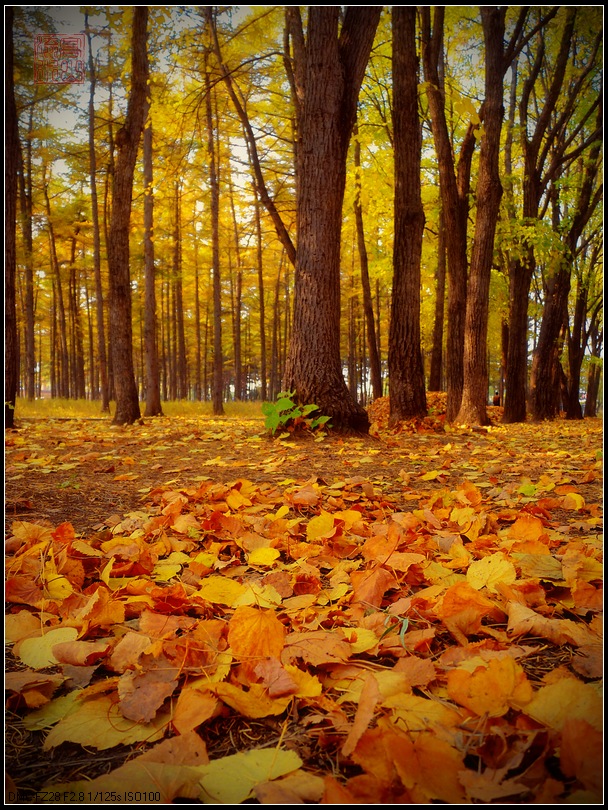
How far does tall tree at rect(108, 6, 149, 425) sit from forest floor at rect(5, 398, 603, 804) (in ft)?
19.2

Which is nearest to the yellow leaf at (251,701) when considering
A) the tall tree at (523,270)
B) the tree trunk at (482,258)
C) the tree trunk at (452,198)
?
the tree trunk at (482,258)

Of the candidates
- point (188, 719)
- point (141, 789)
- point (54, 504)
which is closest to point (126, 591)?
Answer: point (188, 719)

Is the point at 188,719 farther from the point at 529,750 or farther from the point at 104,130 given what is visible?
the point at 104,130

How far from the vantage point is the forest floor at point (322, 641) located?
74 cm

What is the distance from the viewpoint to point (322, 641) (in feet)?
3.57

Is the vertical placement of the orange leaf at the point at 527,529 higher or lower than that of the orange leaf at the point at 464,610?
higher

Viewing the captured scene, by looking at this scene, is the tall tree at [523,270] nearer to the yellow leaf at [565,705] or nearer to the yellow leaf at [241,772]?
the yellow leaf at [565,705]

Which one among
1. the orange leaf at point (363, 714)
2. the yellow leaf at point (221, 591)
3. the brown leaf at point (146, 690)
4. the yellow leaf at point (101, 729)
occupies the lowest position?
the yellow leaf at point (101, 729)

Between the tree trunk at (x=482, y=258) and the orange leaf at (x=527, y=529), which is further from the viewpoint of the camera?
the tree trunk at (x=482, y=258)

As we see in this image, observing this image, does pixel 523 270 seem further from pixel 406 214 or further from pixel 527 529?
pixel 527 529

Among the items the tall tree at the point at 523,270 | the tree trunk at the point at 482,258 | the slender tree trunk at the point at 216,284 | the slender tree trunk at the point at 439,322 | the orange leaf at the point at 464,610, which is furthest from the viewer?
the slender tree trunk at the point at 439,322

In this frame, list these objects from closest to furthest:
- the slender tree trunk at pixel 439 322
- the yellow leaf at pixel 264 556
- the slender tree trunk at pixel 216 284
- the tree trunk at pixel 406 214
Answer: the yellow leaf at pixel 264 556 < the tree trunk at pixel 406 214 < the slender tree trunk at pixel 216 284 < the slender tree trunk at pixel 439 322

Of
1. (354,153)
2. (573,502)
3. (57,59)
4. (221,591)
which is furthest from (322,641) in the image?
(354,153)

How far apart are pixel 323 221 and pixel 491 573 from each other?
439 centimetres
